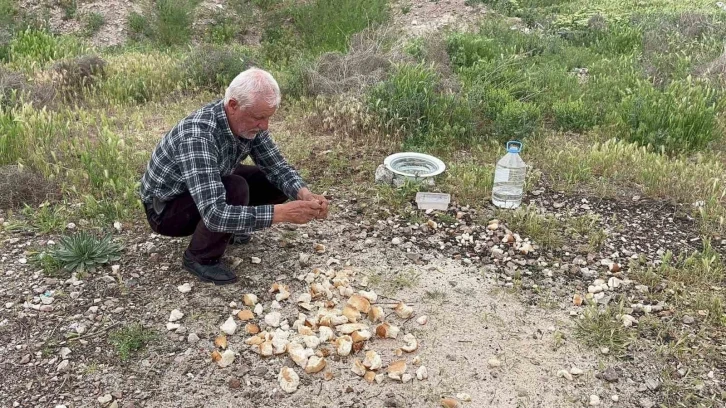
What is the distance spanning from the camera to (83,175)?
16.7ft

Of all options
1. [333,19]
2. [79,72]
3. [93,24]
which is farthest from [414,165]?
[93,24]

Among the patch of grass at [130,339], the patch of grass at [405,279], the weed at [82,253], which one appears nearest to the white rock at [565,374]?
the patch of grass at [405,279]

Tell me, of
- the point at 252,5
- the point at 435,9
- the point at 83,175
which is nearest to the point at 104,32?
the point at 252,5

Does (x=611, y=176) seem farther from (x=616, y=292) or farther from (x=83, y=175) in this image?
(x=83, y=175)

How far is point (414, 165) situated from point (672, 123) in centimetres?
246

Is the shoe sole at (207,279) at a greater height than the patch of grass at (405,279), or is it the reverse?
the shoe sole at (207,279)

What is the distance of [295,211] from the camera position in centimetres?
353

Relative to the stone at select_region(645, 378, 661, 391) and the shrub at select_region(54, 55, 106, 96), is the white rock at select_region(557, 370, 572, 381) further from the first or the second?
the shrub at select_region(54, 55, 106, 96)

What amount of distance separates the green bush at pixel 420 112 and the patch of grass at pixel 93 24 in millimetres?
7264

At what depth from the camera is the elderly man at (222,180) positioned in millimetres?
3385

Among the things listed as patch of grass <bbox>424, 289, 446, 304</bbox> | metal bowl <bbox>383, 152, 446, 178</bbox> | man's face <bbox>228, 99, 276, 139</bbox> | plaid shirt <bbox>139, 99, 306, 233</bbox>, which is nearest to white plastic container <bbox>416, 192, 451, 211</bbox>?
metal bowl <bbox>383, 152, 446, 178</bbox>

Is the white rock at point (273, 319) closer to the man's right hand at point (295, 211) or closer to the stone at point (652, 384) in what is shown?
the man's right hand at point (295, 211)

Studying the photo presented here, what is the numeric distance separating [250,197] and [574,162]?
2970 mm

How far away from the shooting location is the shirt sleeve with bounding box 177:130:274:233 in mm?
3381
